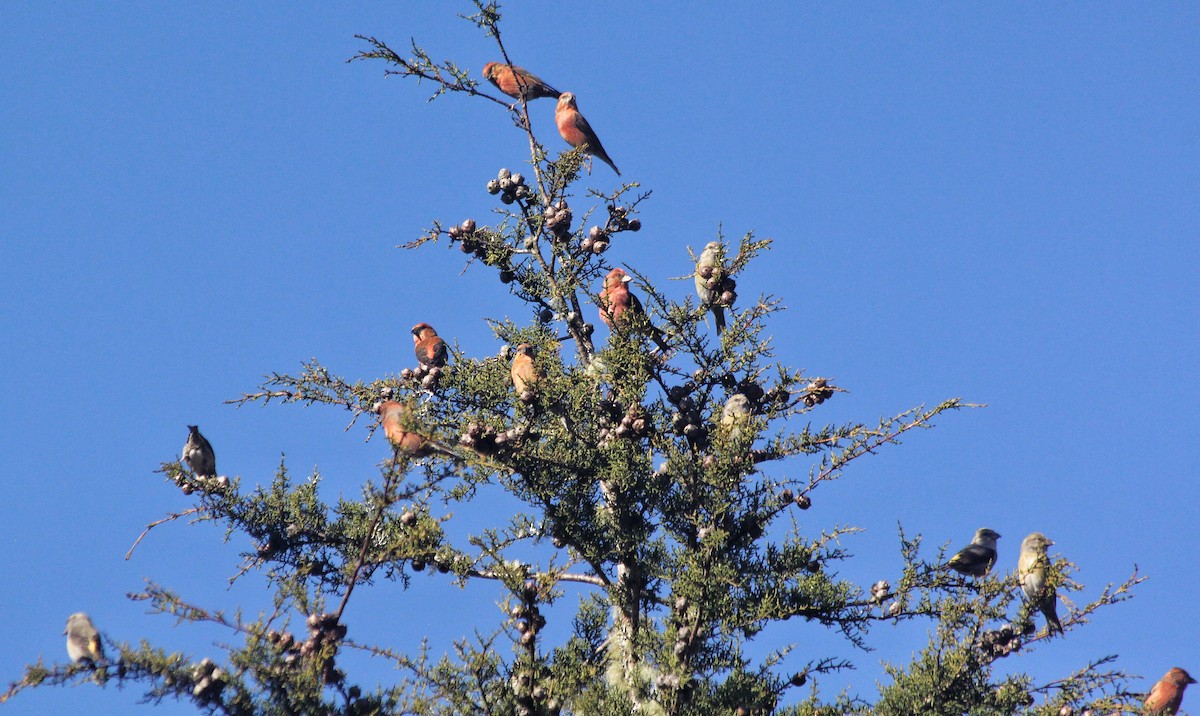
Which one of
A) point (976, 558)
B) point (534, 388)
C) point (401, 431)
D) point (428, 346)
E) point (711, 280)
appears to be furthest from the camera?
point (976, 558)

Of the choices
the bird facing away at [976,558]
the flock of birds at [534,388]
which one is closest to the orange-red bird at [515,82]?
the flock of birds at [534,388]

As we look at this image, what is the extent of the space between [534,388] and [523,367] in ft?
1.90

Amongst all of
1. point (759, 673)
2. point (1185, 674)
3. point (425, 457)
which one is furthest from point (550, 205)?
point (1185, 674)

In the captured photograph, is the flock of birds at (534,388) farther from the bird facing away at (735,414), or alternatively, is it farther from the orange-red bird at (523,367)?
the bird facing away at (735,414)

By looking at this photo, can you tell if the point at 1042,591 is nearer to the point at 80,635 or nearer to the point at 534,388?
the point at 534,388

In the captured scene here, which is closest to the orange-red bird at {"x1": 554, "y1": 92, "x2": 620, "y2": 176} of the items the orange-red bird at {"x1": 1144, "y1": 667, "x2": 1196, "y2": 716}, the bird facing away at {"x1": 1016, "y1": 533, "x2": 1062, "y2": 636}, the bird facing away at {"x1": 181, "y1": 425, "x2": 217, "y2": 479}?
the bird facing away at {"x1": 181, "y1": 425, "x2": 217, "y2": 479}

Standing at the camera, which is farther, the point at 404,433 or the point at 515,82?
the point at 515,82

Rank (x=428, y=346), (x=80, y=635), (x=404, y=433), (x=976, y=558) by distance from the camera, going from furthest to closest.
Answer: (x=976, y=558), (x=428, y=346), (x=80, y=635), (x=404, y=433)

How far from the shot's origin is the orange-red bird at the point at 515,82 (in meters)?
9.13

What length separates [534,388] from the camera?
19.1 ft

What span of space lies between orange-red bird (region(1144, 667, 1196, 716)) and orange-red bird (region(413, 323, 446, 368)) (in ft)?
13.4

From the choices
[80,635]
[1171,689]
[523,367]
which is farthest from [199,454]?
[1171,689]

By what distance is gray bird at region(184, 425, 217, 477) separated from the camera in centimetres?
815

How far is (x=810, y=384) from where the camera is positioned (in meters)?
5.96
